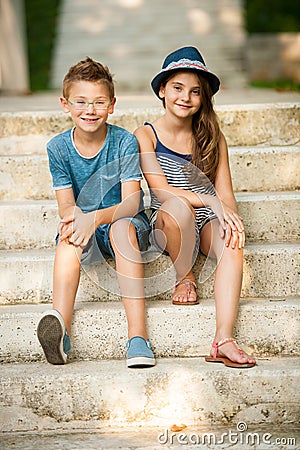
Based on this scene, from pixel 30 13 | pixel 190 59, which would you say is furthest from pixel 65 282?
pixel 30 13

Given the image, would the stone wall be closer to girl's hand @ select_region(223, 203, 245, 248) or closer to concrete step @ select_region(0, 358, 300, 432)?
girl's hand @ select_region(223, 203, 245, 248)

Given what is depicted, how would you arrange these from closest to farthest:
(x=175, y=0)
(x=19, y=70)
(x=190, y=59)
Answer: (x=190, y=59)
(x=19, y=70)
(x=175, y=0)

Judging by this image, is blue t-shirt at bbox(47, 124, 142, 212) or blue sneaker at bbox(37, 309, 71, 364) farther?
blue t-shirt at bbox(47, 124, 142, 212)

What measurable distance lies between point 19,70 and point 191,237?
514 centimetres

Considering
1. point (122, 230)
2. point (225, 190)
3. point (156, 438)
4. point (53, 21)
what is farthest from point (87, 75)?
point (53, 21)

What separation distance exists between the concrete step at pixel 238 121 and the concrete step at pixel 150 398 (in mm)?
1581

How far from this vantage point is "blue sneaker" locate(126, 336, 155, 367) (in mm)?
2717

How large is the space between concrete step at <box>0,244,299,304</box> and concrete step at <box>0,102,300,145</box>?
0.99 metres

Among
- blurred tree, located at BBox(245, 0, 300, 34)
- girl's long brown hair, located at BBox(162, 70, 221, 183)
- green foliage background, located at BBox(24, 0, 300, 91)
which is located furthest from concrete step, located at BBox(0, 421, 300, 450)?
blurred tree, located at BBox(245, 0, 300, 34)

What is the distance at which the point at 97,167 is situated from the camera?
3.03m

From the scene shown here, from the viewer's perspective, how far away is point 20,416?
8.78ft

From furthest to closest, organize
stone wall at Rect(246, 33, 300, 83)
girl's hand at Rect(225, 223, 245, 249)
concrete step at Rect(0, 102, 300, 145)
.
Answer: stone wall at Rect(246, 33, 300, 83) < concrete step at Rect(0, 102, 300, 145) < girl's hand at Rect(225, 223, 245, 249)

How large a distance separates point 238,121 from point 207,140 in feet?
2.76

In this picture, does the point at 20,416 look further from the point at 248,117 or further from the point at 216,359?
the point at 248,117
